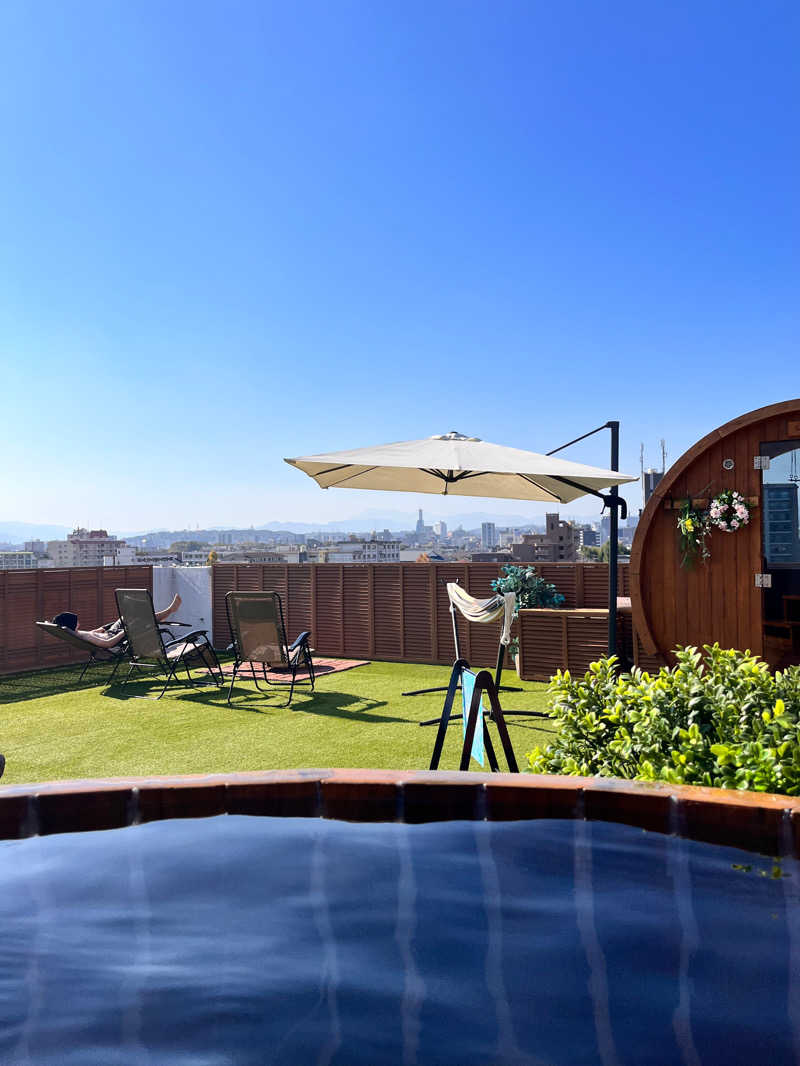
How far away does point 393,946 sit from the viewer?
4.08 feet

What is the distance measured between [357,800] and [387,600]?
9103 mm

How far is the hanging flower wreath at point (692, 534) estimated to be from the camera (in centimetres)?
664

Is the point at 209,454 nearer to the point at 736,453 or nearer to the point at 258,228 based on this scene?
the point at 258,228

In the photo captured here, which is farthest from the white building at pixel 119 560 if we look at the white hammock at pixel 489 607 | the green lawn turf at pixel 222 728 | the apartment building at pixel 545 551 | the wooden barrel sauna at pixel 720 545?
the wooden barrel sauna at pixel 720 545

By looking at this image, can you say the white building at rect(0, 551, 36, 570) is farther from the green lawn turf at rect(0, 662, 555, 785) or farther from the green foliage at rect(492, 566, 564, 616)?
the green foliage at rect(492, 566, 564, 616)

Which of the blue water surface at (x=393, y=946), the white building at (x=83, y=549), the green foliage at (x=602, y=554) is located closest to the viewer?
the blue water surface at (x=393, y=946)

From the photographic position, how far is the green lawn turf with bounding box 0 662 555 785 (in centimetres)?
506

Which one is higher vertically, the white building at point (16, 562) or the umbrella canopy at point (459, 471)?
the umbrella canopy at point (459, 471)

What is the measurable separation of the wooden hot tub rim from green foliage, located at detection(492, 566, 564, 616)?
739 cm

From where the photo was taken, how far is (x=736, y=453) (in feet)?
21.5

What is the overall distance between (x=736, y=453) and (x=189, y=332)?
23.4m

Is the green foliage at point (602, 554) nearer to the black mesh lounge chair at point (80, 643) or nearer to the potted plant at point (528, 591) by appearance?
the potted plant at point (528, 591)

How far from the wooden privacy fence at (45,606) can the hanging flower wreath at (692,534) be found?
27.1ft

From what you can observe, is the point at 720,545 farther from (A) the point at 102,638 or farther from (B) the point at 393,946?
(A) the point at 102,638
